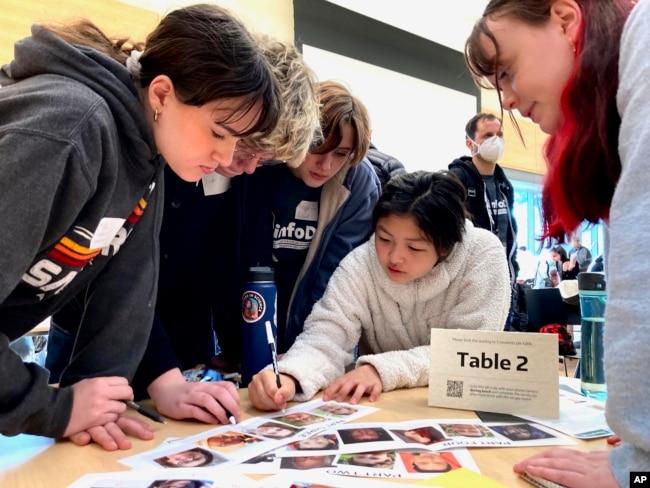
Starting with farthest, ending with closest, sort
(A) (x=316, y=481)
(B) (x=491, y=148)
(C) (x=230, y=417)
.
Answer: (B) (x=491, y=148), (C) (x=230, y=417), (A) (x=316, y=481)

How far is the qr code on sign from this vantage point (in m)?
0.86

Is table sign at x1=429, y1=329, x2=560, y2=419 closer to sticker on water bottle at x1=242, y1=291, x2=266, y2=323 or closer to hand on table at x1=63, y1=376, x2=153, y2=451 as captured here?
sticker on water bottle at x1=242, y1=291, x2=266, y2=323

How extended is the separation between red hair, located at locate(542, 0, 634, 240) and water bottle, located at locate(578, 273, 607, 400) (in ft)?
1.01

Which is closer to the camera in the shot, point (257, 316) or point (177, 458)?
point (177, 458)

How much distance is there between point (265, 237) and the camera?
126 centimetres

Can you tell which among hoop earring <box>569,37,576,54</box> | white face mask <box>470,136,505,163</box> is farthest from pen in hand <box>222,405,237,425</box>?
white face mask <box>470,136,505,163</box>

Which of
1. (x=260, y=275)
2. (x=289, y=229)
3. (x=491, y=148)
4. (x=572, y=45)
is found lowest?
(x=260, y=275)

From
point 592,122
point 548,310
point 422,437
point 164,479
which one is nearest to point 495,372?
point 422,437

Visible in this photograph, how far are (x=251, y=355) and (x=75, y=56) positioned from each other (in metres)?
0.62

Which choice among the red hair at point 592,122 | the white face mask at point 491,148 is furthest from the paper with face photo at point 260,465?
the white face mask at point 491,148

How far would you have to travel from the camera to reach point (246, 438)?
0.71m

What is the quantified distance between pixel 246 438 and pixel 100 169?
1.37 feet

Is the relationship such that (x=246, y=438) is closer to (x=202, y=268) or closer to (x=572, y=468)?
(x=572, y=468)

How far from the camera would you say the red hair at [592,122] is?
1.94 ft
